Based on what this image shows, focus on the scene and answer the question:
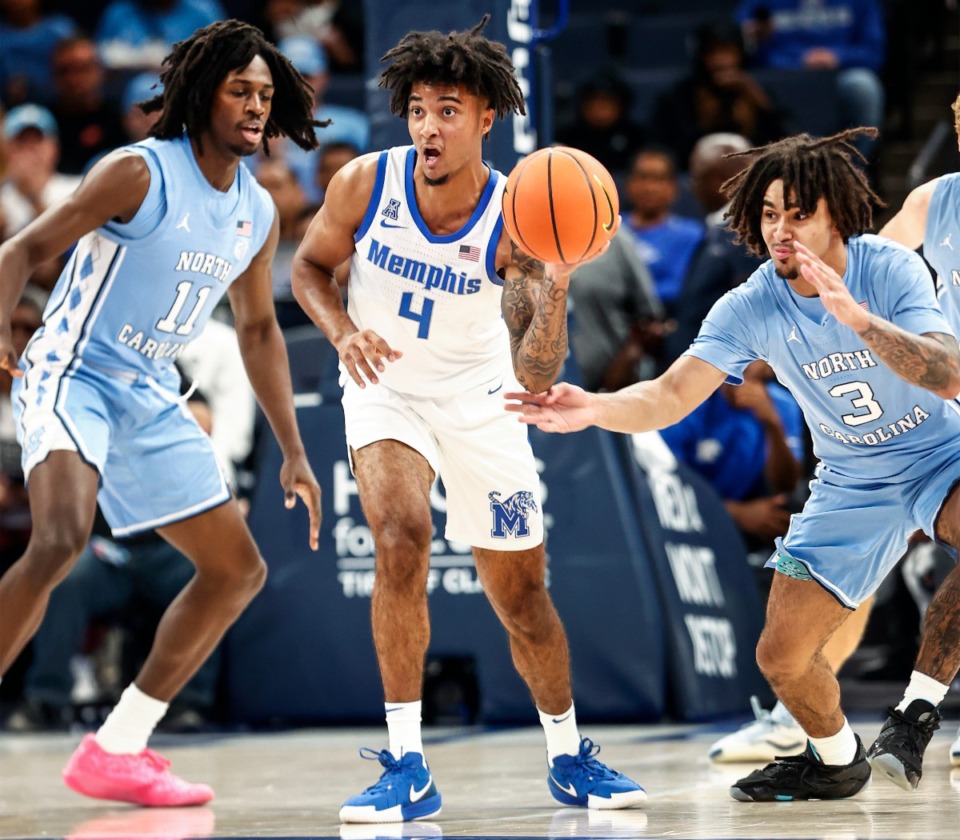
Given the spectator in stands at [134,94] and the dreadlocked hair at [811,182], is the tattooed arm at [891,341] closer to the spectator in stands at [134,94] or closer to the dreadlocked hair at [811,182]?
the dreadlocked hair at [811,182]

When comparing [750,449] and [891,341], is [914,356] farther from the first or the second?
[750,449]

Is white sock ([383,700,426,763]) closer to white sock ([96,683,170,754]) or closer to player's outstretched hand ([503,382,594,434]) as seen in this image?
player's outstretched hand ([503,382,594,434])

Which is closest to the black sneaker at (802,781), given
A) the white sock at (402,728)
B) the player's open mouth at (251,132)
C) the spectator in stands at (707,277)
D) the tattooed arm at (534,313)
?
the white sock at (402,728)

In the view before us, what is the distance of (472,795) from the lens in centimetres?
541

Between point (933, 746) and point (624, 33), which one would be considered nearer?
point (933, 746)

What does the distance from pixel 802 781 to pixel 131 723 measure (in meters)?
2.21

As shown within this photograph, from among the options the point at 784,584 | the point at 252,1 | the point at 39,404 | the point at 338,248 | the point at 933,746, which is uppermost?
the point at 252,1

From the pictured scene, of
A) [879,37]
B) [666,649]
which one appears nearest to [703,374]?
[666,649]

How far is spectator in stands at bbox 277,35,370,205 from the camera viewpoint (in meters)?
11.3

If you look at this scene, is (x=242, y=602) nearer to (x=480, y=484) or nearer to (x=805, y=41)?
(x=480, y=484)

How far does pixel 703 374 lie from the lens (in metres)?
5.01

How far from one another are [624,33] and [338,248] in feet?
28.5

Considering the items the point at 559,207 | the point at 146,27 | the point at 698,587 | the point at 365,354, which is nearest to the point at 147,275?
the point at 365,354

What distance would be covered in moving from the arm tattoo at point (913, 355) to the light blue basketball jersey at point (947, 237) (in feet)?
4.03
